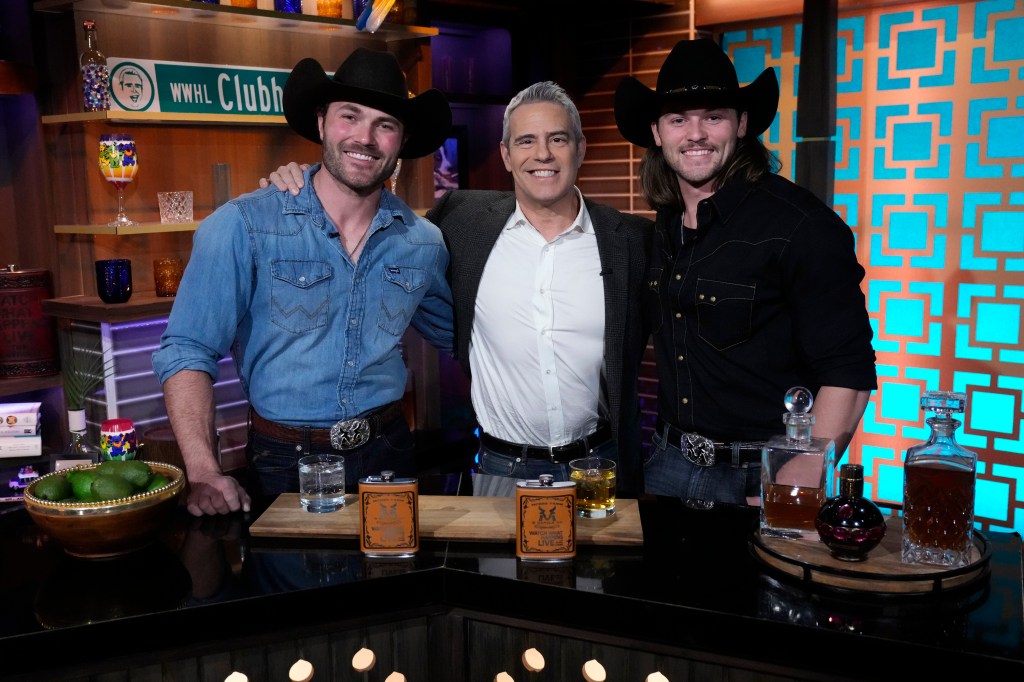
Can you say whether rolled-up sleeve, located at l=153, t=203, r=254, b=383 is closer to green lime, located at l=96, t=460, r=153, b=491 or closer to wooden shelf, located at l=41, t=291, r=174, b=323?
green lime, located at l=96, t=460, r=153, b=491

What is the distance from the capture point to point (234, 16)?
4391 mm

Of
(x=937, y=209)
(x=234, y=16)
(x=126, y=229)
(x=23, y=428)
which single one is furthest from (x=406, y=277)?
(x=937, y=209)

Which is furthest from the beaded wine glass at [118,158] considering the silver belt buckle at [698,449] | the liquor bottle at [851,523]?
the liquor bottle at [851,523]

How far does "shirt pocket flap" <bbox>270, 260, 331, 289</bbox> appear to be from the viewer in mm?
2619

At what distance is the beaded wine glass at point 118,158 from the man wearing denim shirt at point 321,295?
1.49 meters

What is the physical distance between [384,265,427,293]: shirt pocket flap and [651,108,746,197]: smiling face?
80 cm

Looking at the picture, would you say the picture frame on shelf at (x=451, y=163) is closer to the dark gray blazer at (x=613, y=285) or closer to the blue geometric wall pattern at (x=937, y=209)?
the blue geometric wall pattern at (x=937, y=209)

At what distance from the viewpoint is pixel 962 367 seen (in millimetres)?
4805

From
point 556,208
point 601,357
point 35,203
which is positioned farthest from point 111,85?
point 601,357

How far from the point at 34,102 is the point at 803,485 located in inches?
145

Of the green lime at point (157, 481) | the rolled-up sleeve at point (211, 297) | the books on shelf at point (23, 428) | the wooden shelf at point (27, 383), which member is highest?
the rolled-up sleeve at point (211, 297)

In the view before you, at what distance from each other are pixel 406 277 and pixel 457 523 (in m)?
1.06

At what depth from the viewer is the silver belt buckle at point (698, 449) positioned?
98.3 inches

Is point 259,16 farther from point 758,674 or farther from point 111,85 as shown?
point 758,674
